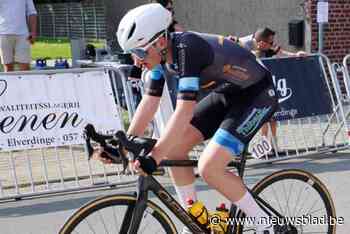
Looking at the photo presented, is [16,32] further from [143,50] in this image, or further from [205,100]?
[143,50]

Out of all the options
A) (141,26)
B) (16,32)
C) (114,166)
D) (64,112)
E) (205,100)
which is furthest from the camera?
(16,32)

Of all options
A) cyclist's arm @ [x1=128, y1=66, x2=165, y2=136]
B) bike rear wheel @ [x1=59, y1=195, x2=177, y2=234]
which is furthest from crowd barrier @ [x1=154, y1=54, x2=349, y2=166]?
bike rear wheel @ [x1=59, y1=195, x2=177, y2=234]

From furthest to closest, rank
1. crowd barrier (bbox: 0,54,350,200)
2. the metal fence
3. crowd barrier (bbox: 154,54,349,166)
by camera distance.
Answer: the metal fence → crowd barrier (bbox: 154,54,349,166) → crowd barrier (bbox: 0,54,350,200)

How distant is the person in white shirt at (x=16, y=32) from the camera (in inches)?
351

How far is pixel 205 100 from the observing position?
4371 millimetres

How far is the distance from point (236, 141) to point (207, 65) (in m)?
0.52

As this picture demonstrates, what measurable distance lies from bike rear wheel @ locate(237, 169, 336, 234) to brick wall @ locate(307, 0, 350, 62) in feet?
28.2

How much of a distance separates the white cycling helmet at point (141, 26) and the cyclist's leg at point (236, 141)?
2.62ft

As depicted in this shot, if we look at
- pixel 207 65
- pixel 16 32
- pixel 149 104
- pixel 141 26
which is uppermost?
pixel 141 26

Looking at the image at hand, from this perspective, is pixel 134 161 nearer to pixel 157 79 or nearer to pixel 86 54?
pixel 157 79

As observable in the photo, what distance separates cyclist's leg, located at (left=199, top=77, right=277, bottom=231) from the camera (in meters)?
3.96

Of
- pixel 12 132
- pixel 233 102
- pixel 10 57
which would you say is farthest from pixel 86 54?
pixel 233 102

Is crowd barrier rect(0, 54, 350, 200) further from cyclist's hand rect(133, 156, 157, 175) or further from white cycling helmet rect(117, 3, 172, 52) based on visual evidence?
cyclist's hand rect(133, 156, 157, 175)

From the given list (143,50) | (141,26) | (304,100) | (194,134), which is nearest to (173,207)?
(194,134)
